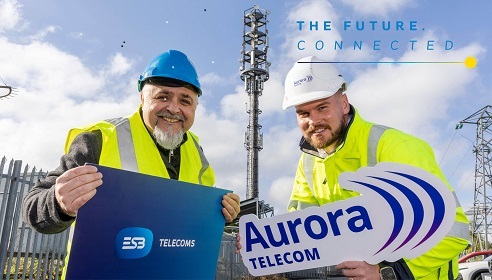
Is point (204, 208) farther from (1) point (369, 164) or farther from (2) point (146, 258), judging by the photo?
(1) point (369, 164)

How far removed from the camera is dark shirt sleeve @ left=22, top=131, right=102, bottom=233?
83.5 inches

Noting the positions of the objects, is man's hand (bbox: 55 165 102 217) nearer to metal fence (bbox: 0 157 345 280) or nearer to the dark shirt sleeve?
the dark shirt sleeve

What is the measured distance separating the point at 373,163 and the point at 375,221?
558mm

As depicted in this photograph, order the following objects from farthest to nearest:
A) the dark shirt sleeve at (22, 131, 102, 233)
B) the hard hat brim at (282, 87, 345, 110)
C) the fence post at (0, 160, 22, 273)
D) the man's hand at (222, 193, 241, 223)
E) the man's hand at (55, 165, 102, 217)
→ the fence post at (0, 160, 22, 273)
the hard hat brim at (282, 87, 345, 110)
the man's hand at (222, 193, 241, 223)
the dark shirt sleeve at (22, 131, 102, 233)
the man's hand at (55, 165, 102, 217)

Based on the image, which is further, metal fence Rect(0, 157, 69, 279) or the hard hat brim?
metal fence Rect(0, 157, 69, 279)

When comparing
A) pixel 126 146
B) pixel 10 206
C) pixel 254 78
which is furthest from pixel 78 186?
pixel 254 78

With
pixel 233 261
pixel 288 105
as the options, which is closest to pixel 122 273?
pixel 288 105

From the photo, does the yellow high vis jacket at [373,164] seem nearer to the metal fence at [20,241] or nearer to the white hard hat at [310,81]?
the white hard hat at [310,81]

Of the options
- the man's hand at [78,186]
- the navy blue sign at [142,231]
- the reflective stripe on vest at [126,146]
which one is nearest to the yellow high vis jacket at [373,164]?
the navy blue sign at [142,231]

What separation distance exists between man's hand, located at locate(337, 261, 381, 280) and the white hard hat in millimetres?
1079

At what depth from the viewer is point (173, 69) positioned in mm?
2764

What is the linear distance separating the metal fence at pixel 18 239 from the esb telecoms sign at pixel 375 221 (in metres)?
7.04

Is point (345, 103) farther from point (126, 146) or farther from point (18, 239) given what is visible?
point (18, 239)

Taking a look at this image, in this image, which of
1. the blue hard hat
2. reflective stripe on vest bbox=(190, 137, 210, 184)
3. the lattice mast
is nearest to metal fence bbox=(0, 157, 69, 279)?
reflective stripe on vest bbox=(190, 137, 210, 184)
